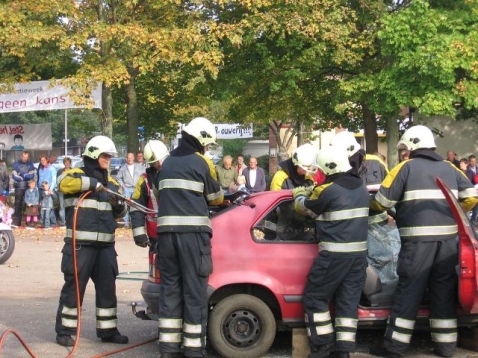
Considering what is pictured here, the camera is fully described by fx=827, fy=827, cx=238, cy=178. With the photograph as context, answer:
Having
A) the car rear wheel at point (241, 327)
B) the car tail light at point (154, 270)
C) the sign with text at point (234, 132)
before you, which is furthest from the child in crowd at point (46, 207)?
→ the sign with text at point (234, 132)

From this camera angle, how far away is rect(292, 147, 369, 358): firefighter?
6.68m

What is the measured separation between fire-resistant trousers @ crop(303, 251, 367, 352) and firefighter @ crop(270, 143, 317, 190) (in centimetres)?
148

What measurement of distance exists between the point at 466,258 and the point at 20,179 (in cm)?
1432

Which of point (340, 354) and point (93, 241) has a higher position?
point (93, 241)

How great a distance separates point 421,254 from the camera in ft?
22.5

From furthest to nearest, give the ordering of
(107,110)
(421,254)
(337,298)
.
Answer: (107,110)
(421,254)
(337,298)

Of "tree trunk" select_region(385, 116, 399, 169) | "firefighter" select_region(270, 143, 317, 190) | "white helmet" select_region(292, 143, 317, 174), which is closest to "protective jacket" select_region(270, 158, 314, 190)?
"firefighter" select_region(270, 143, 317, 190)

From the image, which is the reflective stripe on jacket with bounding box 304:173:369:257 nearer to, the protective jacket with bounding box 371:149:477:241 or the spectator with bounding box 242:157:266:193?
the protective jacket with bounding box 371:149:477:241

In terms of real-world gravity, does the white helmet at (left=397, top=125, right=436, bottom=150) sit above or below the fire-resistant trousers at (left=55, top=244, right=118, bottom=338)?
above

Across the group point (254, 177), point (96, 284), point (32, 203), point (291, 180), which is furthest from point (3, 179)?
point (291, 180)

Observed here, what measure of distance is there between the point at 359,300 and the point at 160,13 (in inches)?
538

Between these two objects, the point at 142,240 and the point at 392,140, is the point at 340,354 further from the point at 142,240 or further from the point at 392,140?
the point at 392,140

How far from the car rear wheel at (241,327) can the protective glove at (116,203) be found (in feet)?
4.70

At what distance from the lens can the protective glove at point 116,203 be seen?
7.61 m
